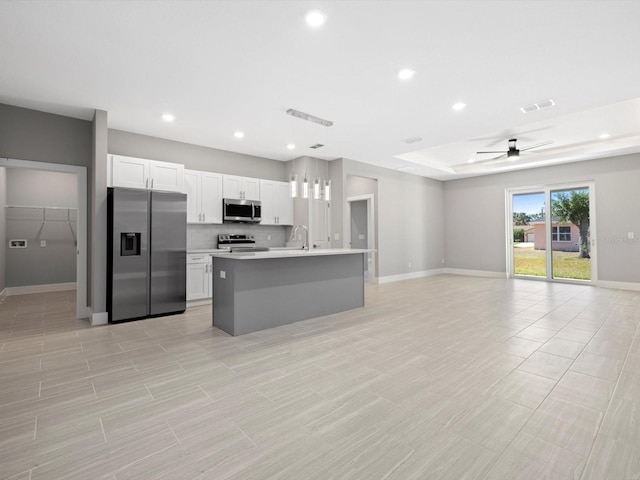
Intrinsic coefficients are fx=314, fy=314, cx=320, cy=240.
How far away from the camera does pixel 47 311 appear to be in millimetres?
5027

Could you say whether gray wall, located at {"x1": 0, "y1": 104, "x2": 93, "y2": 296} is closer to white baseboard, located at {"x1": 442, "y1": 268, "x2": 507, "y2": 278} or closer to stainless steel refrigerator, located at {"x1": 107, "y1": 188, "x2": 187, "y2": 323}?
stainless steel refrigerator, located at {"x1": 107, "y1": 188, "x2": 187, "y2": 323}

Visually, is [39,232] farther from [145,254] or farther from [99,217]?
[145,254]

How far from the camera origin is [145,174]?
486 cm

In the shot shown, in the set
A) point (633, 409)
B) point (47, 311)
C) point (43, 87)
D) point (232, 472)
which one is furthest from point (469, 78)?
point (47, 311)

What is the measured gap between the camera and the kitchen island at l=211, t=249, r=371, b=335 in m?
3.73

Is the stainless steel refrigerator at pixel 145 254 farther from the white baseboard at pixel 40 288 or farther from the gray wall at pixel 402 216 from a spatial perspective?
the white baseboard at pixel 40 288

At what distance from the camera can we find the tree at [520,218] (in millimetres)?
8266

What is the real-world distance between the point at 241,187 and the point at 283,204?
1.01 metres

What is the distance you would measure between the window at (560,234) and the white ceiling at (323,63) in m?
2.92

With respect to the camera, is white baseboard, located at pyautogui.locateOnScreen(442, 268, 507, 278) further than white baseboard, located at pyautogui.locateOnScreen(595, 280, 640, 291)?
Yes

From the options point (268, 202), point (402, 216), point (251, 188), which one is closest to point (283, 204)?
point (268, 202)

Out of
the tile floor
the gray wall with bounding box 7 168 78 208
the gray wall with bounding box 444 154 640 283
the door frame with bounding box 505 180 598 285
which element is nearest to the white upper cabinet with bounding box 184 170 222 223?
the tile floor

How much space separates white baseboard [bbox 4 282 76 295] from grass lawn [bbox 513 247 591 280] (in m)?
11.0

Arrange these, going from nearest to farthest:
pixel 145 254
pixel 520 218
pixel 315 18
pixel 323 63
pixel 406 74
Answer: pixel 315 18 → pixel 323 63 → pixel 406 74 → pixel 145 254 → pixel 520 218
